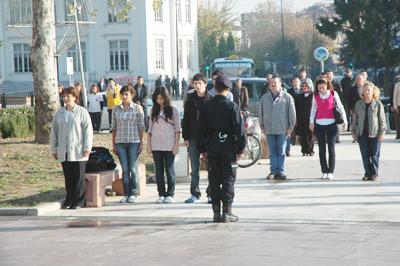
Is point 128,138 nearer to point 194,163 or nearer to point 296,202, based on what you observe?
point 194,163

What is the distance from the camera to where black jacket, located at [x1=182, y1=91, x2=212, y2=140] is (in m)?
13.9

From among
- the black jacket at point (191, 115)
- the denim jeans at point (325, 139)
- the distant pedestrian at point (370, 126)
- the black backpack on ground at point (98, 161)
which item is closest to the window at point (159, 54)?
the denim jeans at point (325, 139)

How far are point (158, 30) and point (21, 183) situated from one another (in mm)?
60045

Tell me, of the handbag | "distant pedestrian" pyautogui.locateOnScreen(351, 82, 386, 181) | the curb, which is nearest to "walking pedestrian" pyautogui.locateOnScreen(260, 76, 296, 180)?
the handbag

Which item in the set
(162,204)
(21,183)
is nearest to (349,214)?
(162,204)

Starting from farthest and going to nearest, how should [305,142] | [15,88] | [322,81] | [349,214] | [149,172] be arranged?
1. [15,88]
2. [305,142]
3. [149,172]
4. [322,81]
5. [349,214]

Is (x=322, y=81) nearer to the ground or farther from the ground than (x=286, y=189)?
farther from the ground

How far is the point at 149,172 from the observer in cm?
1833

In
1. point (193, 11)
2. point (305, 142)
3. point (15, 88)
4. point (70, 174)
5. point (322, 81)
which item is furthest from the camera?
point (193, 11)

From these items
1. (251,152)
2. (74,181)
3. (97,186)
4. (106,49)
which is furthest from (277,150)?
(106,49)

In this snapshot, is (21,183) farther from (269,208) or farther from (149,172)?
(269,208)

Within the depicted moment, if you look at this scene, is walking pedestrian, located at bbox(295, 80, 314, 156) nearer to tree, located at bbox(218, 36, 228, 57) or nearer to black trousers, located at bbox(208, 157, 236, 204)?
black trousers, located at bbox(208, 157, 236, 204)

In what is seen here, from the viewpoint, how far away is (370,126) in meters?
16.3

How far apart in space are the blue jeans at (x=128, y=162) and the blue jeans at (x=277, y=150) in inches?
120
